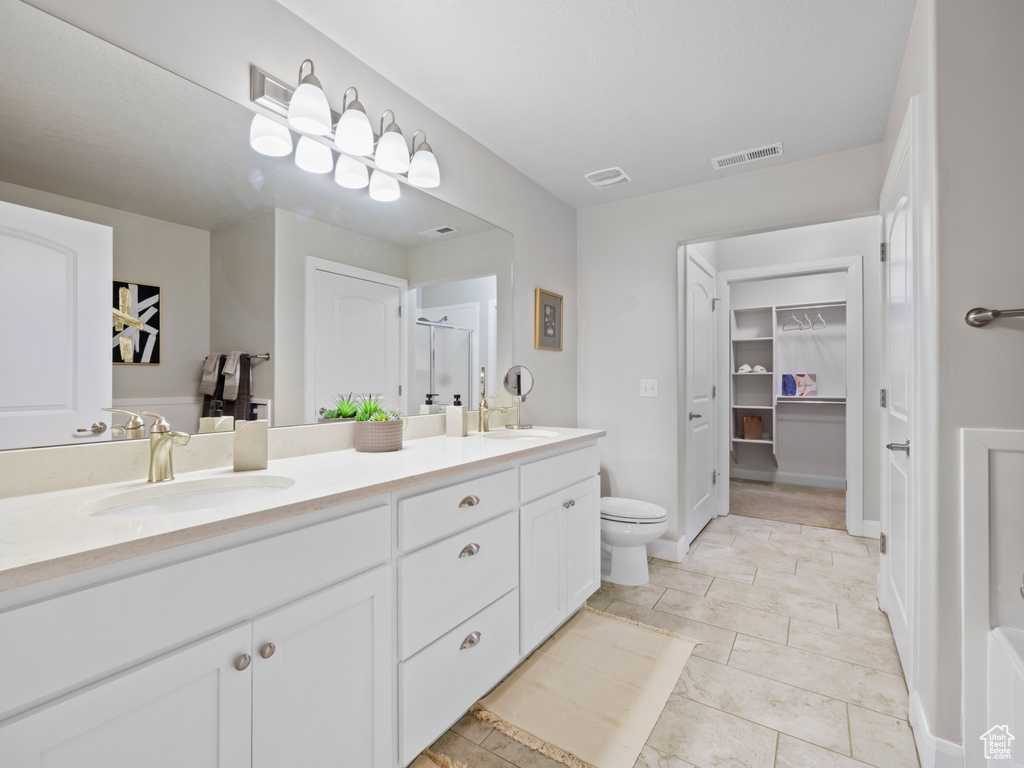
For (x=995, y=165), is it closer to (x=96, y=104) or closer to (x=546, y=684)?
(x=546, y=684)

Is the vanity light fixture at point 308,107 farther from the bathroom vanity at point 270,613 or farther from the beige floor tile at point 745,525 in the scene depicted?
the beige floor tile at point 745,525

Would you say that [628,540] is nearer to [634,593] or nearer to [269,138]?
[634,593]

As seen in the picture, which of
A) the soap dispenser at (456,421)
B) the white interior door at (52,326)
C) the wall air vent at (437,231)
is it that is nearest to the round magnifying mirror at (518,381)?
the soap dispenser at (456,421)

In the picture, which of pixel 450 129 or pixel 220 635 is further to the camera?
pixel 450 129

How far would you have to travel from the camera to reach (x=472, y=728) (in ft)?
5.21

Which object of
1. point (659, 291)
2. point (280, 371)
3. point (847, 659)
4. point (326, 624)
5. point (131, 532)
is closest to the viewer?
point (131, 532)

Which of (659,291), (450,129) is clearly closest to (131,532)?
(450,129)

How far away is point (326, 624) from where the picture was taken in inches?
43.1

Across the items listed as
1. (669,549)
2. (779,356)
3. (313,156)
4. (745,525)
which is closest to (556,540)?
(669,549)

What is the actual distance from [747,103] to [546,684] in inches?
99.3

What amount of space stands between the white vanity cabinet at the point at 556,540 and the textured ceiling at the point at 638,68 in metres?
1.53

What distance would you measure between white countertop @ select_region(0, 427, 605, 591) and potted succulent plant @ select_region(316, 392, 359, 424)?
155 millimetres

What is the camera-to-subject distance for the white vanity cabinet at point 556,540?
1.82 m

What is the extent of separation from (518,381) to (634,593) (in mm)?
1265
